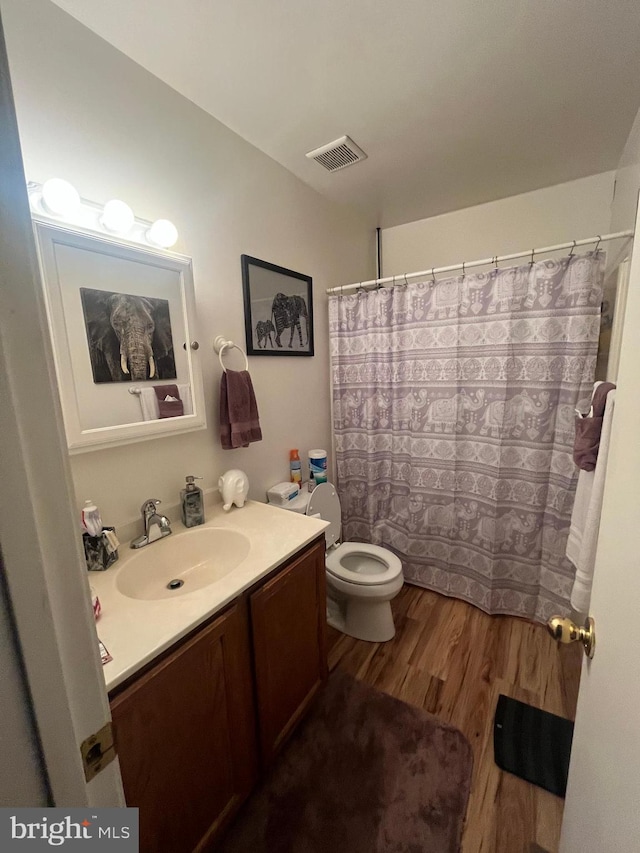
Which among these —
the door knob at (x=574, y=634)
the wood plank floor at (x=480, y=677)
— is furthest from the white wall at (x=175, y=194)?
the door knob at (x=574, y=634)

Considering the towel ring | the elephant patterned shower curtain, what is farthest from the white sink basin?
the elephant patterned shower curtain

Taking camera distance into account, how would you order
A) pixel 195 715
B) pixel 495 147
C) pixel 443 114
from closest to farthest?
pixel 195 715 → pixel 443 114 → pixel 495 147

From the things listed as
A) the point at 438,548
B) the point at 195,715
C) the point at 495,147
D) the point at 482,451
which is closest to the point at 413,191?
the point at 495,147

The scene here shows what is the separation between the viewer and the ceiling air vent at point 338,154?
1566mm

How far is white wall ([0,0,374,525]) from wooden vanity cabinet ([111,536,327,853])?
1.89ft

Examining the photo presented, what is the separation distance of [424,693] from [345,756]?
0.44 m

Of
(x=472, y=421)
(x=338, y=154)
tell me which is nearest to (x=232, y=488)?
(x=472, y=421)

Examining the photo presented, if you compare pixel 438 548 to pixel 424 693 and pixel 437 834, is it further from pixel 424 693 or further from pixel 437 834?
pixel 437 834

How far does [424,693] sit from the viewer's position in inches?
59.2

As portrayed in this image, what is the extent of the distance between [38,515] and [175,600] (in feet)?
2.37

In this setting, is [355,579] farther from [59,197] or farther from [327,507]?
[59,197]

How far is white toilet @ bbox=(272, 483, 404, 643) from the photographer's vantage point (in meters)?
1.70

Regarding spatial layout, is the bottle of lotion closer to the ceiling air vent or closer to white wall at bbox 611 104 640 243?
the ceiling air vent

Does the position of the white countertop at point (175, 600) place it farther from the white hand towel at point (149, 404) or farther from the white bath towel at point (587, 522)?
the white bath towel at point (587, 522)
